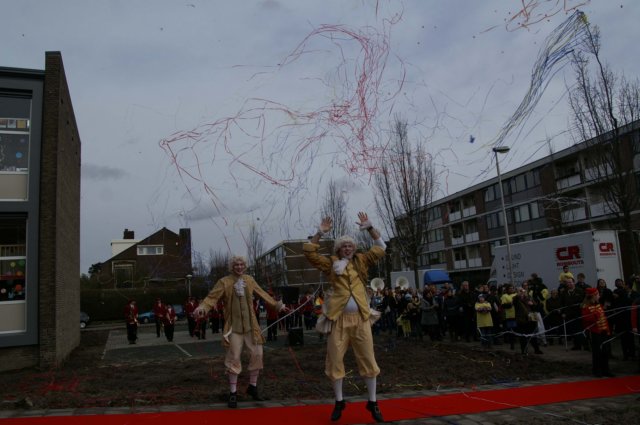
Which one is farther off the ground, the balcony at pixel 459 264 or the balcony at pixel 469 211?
the balcony at pixel 469 211

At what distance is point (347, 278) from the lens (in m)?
6.00

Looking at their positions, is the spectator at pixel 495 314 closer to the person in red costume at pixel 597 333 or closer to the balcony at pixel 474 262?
the person in red costume at pixel 597 333

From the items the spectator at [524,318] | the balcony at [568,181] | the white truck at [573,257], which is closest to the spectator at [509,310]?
the spectator at [524,318]

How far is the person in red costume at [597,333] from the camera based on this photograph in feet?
28.1

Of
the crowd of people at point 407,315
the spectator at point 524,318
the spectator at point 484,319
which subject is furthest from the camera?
the spectator at point 484,319

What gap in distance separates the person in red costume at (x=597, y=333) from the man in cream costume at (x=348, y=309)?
5.02 meters

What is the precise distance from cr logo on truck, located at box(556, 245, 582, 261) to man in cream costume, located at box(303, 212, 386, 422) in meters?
13.3

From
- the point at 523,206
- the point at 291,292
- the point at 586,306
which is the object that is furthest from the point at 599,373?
the point at 523,206

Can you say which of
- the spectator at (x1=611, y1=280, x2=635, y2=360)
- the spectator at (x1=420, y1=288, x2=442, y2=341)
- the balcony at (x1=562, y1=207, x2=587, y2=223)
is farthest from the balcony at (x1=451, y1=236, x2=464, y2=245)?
the spectator at (x1=611, y1=280, x2=635, y2=360)

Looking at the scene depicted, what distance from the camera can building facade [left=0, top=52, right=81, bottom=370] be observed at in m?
12.1

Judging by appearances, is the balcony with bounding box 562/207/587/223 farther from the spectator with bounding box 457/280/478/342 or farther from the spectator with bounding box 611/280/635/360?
the spectator with bounding box 611/280/635/360

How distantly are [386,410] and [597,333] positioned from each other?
4.81 meters

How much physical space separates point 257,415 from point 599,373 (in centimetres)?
616

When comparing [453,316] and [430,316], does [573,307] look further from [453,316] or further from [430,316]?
[430,316]
